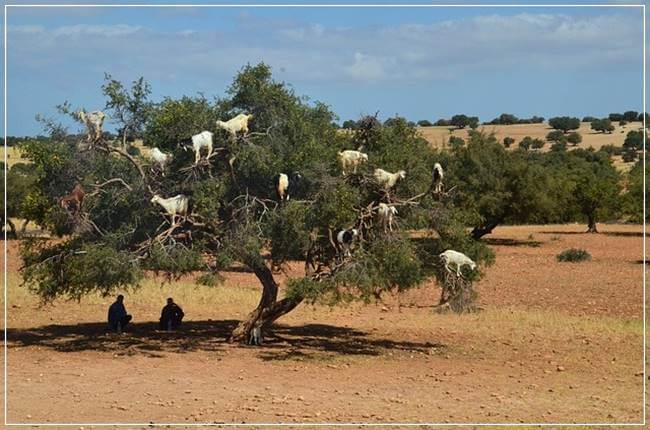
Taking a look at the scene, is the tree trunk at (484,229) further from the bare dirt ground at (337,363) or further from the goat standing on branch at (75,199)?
the goat standing on branch at (75,199)

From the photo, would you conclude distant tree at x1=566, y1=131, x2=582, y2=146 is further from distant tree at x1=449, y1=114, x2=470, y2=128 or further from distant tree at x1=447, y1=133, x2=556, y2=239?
distant tree at x1=447, y1=133, x2=556, y2=239

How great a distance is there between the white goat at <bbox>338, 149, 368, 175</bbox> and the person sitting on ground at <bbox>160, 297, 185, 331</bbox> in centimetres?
577

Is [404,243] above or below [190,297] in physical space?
above

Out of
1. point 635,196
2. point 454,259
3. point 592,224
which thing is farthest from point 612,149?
point 454,259

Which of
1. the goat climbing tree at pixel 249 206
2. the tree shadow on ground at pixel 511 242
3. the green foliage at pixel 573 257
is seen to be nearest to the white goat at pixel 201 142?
the goat climbing tree at pixel 249 206

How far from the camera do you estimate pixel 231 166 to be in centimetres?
1631

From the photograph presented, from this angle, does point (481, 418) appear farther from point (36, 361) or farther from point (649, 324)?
point (649, 324)

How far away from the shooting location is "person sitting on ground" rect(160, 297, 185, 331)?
1983 centimetres

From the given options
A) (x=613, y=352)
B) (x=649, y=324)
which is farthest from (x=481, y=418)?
(x=649, y=324)

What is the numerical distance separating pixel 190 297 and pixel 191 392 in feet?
41.1

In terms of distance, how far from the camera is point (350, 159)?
16.3 metres

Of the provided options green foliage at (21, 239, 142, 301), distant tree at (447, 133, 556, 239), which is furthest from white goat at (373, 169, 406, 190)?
distant tree at (447, 133, 556, 239)

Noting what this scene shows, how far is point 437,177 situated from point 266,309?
15.6 feet

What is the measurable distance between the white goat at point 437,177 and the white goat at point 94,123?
6.10 metres
